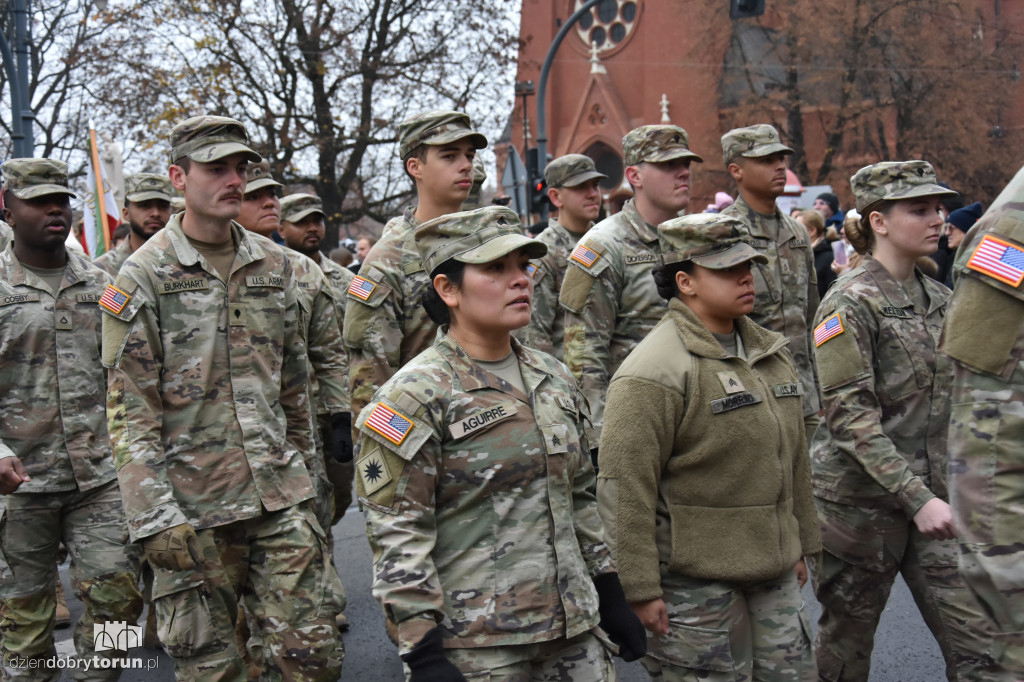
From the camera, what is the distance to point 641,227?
231 inches

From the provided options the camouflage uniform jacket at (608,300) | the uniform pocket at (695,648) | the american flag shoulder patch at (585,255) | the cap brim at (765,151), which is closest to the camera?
the uniform pocket at (695,648)

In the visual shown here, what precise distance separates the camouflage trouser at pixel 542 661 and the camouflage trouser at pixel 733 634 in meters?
0.52

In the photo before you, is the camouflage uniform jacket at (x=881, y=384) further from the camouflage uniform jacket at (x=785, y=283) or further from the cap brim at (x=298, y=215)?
the cap brim at (x=298, y=215)

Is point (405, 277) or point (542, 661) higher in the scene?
point (405, 277)

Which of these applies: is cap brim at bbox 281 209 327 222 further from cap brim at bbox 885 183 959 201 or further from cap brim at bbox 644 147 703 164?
cap brim at bbox 885 183 959 201

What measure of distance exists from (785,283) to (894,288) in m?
1.20

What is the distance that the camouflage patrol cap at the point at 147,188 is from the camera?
803 cm

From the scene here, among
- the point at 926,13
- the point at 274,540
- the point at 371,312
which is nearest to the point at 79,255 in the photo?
the point at 371,312

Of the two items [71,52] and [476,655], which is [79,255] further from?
[71,52]

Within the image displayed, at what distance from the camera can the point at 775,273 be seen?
20.0 feet

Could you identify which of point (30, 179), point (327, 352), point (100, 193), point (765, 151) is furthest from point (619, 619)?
point (100, 193)

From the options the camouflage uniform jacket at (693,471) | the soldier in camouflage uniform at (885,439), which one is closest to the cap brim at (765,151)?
the soldier in camouflage uniform at (885,439)

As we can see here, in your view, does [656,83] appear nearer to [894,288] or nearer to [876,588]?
[894,288]

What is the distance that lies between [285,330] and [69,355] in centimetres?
154
